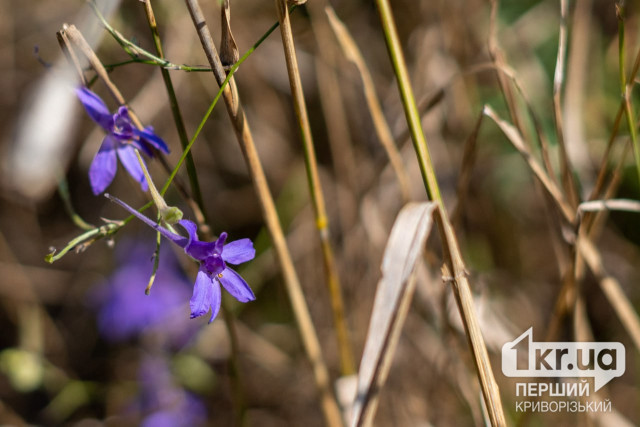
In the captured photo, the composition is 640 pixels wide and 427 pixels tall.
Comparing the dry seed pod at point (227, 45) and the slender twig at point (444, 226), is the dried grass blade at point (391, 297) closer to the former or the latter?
the slender twig at point (444, 226)

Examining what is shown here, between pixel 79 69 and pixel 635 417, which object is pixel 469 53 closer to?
pixel 635 417

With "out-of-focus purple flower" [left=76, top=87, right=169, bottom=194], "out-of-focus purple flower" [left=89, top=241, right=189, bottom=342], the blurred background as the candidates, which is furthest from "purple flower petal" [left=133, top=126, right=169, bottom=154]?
"out-of-focus purple flower" [left=89, top=241, right=189, bottom=342]

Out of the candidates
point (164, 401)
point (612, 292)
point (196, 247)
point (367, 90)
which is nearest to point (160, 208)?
point (196, 247)

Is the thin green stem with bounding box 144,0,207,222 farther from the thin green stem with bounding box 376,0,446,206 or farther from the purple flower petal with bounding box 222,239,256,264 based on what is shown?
the thin green stem with bounding box 376,0,446,206

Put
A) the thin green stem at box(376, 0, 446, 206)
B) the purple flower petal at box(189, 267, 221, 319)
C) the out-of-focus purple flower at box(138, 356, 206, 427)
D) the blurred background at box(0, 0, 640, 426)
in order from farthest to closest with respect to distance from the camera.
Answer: the out-of-focus purple flower at box(138, 356, 206, 427)
the blurred background at box(0, 0, 640, 426)
the thin green stem at box(376, 0, 446, 206)
the purple flower petal at box(189, 267, 221, 319)

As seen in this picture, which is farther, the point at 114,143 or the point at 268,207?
the point at 268,207

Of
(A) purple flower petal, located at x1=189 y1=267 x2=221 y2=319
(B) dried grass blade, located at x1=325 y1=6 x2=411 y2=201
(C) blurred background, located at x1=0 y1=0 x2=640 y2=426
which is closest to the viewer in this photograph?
(A) purple flower petal, located at x1=189 y1=267 x2=221 y2=319

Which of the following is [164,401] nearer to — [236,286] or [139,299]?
[139,299]

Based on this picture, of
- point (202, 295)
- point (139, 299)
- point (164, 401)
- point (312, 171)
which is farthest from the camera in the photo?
point (139, 299)
